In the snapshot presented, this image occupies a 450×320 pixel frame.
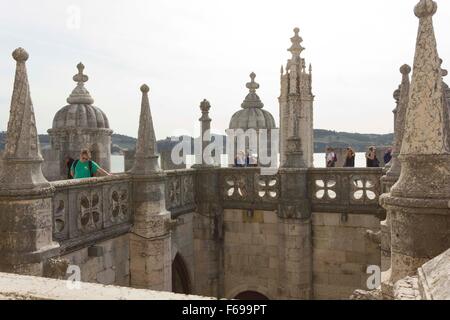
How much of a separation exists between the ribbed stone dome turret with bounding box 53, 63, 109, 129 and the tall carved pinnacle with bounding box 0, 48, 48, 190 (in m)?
6.04

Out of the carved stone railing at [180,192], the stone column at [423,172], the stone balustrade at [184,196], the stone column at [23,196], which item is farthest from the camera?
the carved stone railing at [180,192]

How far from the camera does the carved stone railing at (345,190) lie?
9297 millimetres

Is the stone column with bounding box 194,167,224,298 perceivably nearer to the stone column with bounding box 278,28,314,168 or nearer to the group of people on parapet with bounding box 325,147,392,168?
the group of people on parapet with bounding box 325,147,392,168

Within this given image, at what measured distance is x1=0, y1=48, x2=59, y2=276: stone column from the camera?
505 cm

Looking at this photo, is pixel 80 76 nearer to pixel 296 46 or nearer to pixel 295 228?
pixel 295 228

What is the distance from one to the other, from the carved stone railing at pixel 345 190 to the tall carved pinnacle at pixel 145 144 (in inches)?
149

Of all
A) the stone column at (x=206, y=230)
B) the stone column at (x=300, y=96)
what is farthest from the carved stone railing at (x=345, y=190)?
the stone column at (x=300, y=96)

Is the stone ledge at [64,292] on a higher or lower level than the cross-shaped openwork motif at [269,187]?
lower

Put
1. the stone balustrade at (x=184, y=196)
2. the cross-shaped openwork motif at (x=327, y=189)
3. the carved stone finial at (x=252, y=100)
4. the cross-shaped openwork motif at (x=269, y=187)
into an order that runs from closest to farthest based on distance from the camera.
→ the stone balustrade at (x=184, y=196) → the cross-shaped openwork motif at (x=327, y=189) → the cross-shaped openwork motif at (x=269, y=187) → the carved stone finial at (x=252, y=100)

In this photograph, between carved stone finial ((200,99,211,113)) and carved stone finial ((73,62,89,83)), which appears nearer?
carved stone finial ((200,99,211,113))

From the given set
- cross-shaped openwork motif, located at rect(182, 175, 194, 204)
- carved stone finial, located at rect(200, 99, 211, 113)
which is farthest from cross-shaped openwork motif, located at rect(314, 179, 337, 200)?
carved stone finial, located at rect(200, 99, 211, 113)

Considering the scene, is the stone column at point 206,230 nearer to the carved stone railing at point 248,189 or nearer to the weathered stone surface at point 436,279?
the carved stone railing at point 248,189
